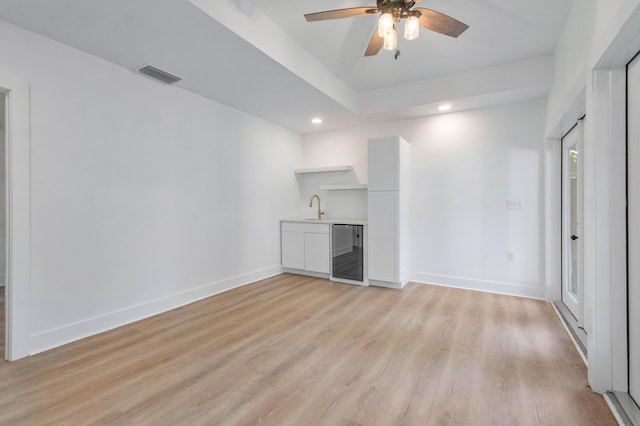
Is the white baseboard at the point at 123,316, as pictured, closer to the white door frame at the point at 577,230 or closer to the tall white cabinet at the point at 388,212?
the tall white cabinet at the point at 388,212

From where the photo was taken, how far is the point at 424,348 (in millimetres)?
2465

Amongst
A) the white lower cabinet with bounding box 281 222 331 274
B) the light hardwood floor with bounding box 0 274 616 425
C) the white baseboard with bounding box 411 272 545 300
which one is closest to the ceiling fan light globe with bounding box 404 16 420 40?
the light hardwood floor with bounding box 0 274 616 425

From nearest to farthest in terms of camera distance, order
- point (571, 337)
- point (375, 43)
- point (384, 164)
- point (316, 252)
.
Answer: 1. point (375, 43)
2. point (571, 337)
3. point (384, 164)
4. point (316, 252)

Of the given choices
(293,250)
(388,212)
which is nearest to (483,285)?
(388,212)

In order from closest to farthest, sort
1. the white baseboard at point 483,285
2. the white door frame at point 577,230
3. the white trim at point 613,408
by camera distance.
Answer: the white trim at point 613,408, the white door frame at point 577,230, the white baseboard at point 483,285

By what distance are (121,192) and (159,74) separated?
1.28 m

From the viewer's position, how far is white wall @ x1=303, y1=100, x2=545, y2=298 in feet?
12.4

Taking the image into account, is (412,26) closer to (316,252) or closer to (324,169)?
(324,169)

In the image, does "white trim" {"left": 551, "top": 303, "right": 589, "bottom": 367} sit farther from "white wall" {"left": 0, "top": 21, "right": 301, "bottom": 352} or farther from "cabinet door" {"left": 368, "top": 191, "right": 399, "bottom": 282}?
"white wall" {"left": 0, "top": 21, "right": 301, "bottom": 352}

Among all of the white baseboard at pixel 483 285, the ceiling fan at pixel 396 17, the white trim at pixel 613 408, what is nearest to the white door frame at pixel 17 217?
the ceiling fan at pixel 396 17

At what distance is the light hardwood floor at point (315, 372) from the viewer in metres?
1.69

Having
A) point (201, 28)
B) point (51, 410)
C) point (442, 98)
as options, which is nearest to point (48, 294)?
point (51, 410)

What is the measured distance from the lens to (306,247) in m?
4.80

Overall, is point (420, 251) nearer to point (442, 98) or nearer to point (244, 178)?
point (442, 98)
